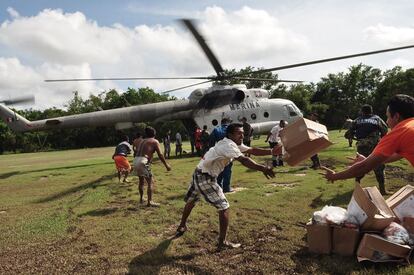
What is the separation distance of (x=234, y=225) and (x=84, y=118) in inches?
607

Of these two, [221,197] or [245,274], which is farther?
[221,197]

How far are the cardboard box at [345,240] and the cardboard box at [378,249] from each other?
250mm

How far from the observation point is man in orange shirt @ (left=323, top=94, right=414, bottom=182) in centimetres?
400

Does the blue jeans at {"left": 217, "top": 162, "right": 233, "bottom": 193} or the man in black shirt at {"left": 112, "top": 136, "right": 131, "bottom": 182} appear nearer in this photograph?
the blue jeans at {"left": 217, "top": 162, "right": 233, "bottom": 193}

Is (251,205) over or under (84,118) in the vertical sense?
under

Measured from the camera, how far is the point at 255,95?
73.5 feet

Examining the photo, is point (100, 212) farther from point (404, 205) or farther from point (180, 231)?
point (404, 205)

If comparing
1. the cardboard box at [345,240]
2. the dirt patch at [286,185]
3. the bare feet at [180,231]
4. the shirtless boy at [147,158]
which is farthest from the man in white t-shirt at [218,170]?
the dirt patch at [286,185]

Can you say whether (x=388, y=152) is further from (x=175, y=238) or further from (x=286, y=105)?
(x=286, y=105)

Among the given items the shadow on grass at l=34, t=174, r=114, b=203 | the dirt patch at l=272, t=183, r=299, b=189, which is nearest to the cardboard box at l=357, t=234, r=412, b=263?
the dirt patch at l=272, t=183, r=299, b=189

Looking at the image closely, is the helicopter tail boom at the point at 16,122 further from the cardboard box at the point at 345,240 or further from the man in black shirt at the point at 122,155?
the cardboard box at the point at 345,240

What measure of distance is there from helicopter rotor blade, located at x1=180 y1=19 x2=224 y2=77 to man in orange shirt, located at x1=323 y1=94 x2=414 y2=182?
1216cm

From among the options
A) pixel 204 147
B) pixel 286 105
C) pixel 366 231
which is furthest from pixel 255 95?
pixel 366 231

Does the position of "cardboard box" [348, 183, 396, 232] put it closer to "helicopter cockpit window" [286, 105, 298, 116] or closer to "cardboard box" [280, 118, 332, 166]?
"cardboard box" [280, 118, 332, 166]
